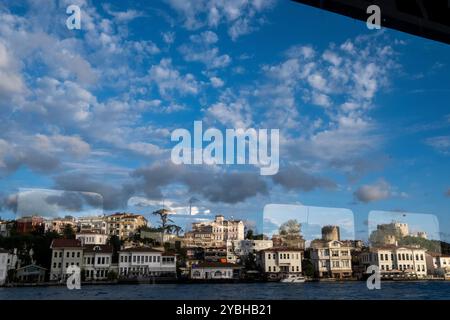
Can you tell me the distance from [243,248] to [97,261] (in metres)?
1.48

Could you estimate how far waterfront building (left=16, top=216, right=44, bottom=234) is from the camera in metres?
2.64

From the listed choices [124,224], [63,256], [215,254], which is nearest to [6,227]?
[63,256]

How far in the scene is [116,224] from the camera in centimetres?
335

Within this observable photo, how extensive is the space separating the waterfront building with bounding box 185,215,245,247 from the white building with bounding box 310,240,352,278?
0.79 m

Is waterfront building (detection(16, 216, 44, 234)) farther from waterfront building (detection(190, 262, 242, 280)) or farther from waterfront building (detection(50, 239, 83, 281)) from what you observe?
waterfront building (detection(190, 262, 242, 280))

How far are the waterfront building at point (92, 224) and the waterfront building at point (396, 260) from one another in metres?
2.25

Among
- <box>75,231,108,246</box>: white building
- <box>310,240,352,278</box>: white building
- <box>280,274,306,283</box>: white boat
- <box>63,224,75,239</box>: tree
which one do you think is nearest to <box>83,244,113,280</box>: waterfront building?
<box>75,231,108,246</box>: white building

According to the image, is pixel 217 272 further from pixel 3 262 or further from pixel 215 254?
pixel 3 262

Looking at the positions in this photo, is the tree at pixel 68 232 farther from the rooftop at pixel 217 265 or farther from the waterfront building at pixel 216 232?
the rooftop at pixel 217 265

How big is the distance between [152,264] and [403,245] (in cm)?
245
